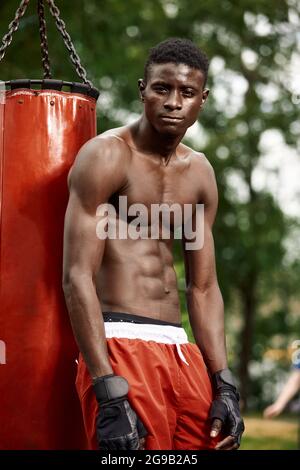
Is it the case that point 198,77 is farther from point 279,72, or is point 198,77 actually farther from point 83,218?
point 279,72

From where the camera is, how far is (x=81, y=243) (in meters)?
3.08

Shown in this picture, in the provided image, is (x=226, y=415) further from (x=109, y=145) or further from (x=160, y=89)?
(x=160, y=89)

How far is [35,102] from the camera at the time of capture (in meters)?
3.66

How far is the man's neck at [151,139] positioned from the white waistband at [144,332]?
694 millimetres

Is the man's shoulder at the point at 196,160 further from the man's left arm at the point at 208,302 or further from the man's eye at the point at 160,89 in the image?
the man's eye at the point at 160,89

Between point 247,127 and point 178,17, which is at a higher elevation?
point 178,17

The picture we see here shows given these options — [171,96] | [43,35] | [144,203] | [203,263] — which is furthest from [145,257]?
[43,35]


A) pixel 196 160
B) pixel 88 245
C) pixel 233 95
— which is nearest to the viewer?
pixel 88 245

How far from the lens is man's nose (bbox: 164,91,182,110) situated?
3.18 metres

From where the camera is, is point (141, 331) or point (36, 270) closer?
point (141, 331)

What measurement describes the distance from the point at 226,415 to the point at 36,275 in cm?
99

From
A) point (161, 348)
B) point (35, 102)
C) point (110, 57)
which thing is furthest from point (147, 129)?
point (110, 57)

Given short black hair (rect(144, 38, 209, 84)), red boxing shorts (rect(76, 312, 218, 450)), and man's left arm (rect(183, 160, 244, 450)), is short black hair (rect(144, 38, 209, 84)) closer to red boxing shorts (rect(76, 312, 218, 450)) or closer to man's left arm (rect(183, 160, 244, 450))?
man's left arm (rect(183, 160, 244, 450))

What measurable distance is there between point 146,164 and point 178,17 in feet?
37.9
